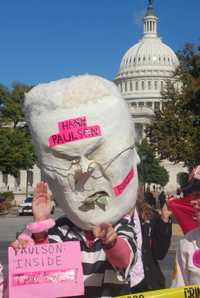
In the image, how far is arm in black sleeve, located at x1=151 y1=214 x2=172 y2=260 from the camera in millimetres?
3518

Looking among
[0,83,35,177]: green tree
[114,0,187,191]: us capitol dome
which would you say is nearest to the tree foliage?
[0,83,35,177]: green tree

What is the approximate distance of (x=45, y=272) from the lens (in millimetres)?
3008

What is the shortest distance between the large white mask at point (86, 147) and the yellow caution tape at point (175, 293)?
354 millimetres

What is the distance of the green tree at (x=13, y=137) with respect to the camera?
128 ft

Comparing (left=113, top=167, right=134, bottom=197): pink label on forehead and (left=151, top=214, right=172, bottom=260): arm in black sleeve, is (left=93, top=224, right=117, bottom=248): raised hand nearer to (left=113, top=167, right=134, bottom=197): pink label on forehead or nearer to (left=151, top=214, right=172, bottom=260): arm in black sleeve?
(left=113, top=167, right=134, bottom=197): pink label on forehead

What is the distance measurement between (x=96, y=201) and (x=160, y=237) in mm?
639

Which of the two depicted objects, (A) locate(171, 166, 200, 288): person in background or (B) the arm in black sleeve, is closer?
(A) locate(171, 166, 200, 288): person in background

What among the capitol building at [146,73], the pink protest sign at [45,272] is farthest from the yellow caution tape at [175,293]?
the capitol building at [146,73]

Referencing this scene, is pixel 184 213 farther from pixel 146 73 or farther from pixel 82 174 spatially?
pixel 146 73

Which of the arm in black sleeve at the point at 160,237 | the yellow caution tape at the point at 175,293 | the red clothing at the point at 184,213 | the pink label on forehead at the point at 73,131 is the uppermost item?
the pink label on forehead at the point at 73,131

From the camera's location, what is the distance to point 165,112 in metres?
25.9

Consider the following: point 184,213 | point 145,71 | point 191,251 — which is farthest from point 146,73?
point 191,251

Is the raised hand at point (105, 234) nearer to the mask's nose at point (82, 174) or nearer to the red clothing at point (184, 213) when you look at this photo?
the mask's nose at point (82, 174)

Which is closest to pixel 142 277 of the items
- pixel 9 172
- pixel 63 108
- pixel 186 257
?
pixel 186 257
